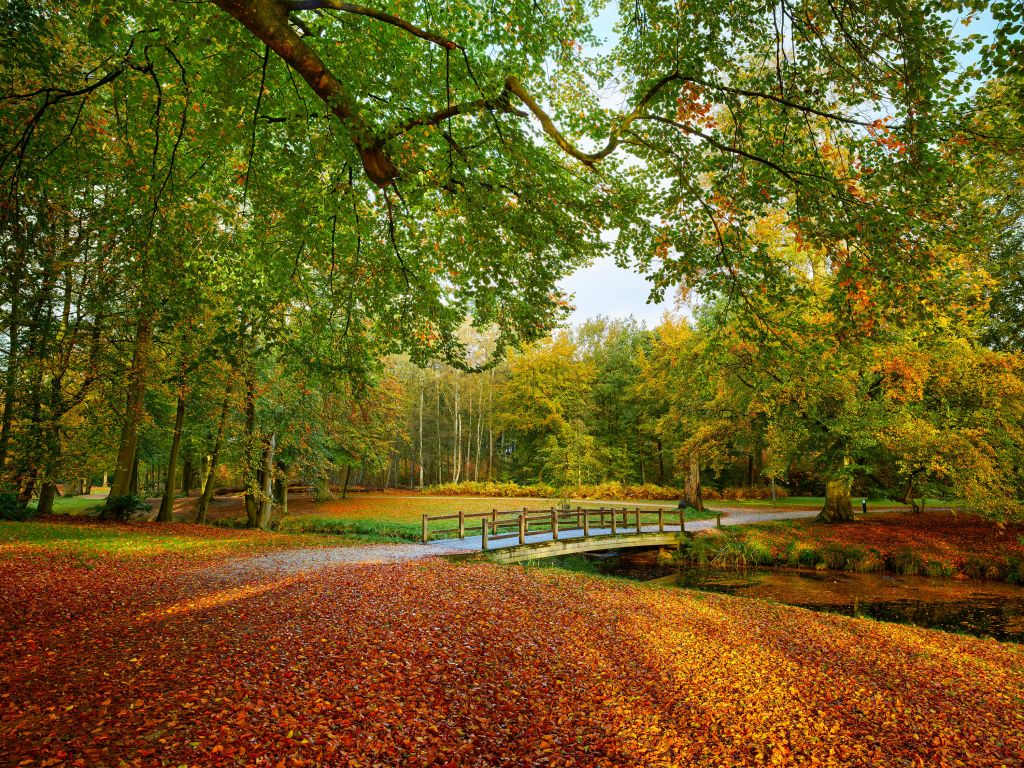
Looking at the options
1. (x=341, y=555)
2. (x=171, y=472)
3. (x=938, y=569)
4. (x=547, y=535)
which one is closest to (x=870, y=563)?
(x=938, y=569)

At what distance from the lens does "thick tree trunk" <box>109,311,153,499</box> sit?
14565 millimetres

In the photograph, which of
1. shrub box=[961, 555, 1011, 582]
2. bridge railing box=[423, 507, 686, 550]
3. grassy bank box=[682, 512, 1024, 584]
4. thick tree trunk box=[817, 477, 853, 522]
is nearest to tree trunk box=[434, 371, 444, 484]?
bridge railing box=[423, 507, 686, 550]

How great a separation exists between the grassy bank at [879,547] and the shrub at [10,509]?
70.0 feet

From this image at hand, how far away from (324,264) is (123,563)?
23.4 feet

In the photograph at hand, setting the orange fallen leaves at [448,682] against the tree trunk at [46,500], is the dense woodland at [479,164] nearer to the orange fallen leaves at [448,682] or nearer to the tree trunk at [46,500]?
the orange fallen leaves at [448,682]

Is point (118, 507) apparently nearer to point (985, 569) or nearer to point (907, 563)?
point (907, 563)

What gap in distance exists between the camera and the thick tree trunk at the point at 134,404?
14565 mm

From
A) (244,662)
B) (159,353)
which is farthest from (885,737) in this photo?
(159,353)

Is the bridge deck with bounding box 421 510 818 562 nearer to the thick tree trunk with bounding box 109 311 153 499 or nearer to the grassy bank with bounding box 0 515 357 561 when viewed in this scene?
the grassy bank with bounding box 0 515 357 561

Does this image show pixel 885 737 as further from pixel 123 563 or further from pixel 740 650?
pixel 123 563

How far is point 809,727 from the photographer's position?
5.49m

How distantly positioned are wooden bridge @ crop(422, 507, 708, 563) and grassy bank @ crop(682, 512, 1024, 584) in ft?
6.16

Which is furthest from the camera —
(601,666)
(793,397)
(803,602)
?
(793,397)

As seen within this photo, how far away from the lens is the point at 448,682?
18.1 feet
